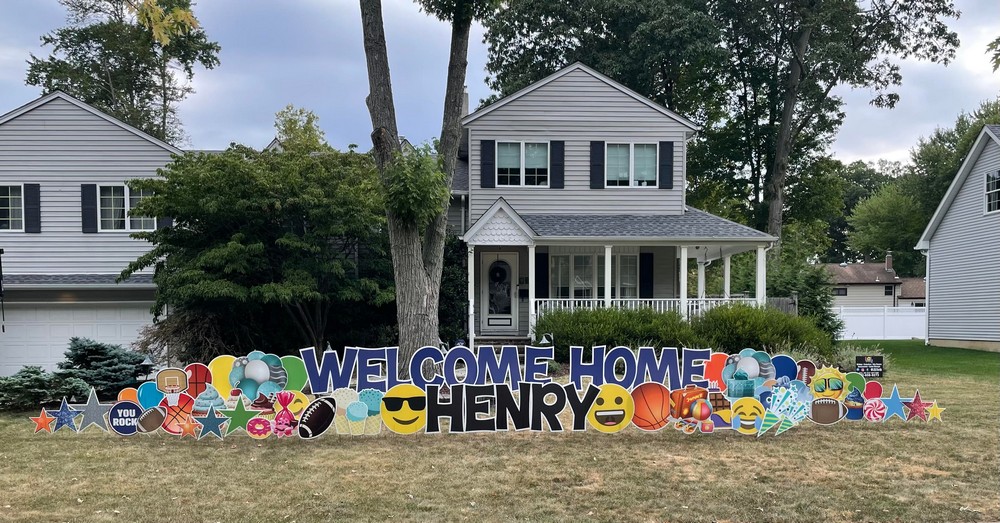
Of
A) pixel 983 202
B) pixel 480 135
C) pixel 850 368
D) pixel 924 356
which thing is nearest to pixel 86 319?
pixel 480 135

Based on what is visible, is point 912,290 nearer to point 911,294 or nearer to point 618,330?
point 911,294

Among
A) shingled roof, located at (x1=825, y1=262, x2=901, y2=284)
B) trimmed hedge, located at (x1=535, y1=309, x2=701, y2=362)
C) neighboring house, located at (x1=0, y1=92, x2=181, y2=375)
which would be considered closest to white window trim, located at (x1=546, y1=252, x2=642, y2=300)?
trimmed hedge, located at (x1=535, y1=309, x2=701, y2=362)

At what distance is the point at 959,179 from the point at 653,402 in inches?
789

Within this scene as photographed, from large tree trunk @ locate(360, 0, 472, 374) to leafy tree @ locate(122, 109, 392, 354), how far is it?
3.15m

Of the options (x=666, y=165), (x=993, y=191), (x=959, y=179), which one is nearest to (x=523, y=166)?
(x=666, y=165)

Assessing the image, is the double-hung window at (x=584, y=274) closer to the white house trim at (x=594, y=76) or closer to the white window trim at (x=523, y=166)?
the white window trim at (x=523, y=166)

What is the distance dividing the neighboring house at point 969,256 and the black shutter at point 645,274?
37.2ft

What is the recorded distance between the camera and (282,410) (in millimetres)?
8391

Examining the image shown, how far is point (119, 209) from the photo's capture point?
659 inches

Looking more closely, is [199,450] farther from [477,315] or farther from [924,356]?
[924,356]

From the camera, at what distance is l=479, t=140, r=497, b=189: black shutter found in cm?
1798

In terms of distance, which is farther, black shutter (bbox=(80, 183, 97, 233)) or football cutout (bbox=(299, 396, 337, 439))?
black shutter (bbox=(80, 183, 97, 233))

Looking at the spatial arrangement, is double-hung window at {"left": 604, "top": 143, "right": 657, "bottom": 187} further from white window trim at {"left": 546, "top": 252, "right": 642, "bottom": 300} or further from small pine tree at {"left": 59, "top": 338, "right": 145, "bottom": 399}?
small pine tree at {"left": 59, "top": 338, "right": 145, "bottom": 399}

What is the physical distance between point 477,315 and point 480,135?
4.75 meters
